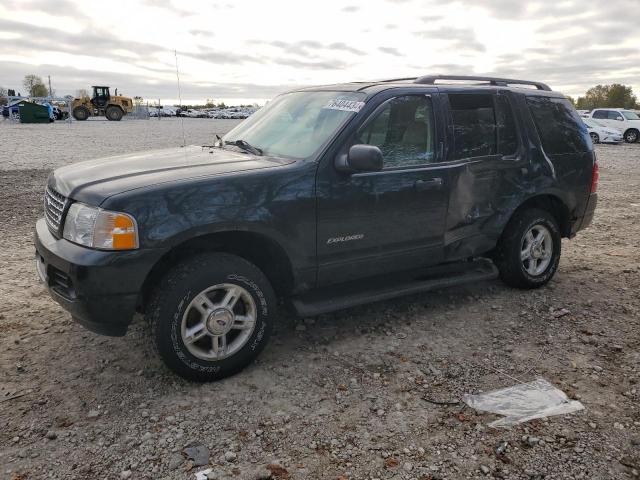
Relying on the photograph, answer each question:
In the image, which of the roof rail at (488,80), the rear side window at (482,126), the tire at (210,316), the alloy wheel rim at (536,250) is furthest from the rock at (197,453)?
the alloy wheel rim at (536,250)

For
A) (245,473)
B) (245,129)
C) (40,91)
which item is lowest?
(245,473)

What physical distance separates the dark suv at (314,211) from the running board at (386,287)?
14mm

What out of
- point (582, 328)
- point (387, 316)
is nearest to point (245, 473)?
point (387, 316)

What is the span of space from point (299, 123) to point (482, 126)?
1622 mm

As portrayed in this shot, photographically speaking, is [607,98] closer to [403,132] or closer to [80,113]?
[80,113]

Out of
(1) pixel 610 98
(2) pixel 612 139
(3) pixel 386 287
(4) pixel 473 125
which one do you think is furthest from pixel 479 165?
(1) pixel 610 98

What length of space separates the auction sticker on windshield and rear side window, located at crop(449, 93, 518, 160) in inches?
36.0

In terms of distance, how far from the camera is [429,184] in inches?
164

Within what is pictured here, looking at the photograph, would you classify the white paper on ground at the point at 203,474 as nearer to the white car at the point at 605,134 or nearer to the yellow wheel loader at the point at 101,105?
the white car at the point at 605,134

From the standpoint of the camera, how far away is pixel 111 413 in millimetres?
3123

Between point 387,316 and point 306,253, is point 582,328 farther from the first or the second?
point 306,253

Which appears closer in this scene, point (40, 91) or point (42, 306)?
point (42, 306)

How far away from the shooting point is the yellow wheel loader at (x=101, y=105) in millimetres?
42375

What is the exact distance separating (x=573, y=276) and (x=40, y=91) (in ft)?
414
